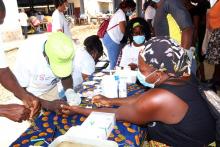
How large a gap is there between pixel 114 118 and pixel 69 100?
52 cm

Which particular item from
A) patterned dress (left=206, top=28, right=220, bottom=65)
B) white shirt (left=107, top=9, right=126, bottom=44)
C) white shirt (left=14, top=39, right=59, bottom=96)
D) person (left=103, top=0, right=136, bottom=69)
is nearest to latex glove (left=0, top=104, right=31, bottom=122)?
white shirt (left=14, top=39, right=59, bottom=96)

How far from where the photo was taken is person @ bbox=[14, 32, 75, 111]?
2014mm

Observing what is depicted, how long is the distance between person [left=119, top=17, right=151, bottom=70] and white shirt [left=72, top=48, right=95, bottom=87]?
0.81 meters

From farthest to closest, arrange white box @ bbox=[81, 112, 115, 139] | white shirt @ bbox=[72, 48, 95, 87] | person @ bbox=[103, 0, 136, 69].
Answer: person @ bbox=[103, 0, 136, 69] < white shirt @ bbox=[72, 48, 95, 87] < white box @ bbox=[81, 112, 115, 139]

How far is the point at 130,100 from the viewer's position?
2.10m

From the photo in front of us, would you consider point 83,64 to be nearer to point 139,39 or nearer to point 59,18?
point 139,39

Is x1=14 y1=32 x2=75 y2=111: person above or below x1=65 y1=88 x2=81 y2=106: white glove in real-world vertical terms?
above

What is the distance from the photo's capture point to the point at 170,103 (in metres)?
1.54

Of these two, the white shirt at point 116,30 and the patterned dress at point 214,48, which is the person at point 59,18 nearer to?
the white shirt at point 116,30

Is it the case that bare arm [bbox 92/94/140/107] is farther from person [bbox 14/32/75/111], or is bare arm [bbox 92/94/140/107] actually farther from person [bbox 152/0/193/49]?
person [bbox 152/0/193/49]

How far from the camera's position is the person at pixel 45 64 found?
2.01m

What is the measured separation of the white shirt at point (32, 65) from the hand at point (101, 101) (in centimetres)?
46

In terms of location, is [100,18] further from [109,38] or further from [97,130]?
[97,130]

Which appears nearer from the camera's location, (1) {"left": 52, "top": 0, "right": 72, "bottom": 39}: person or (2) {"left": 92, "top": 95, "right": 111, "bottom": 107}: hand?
(2) {"left": 92, "top": 95, "right": 111, "bottom": 107}: hand
